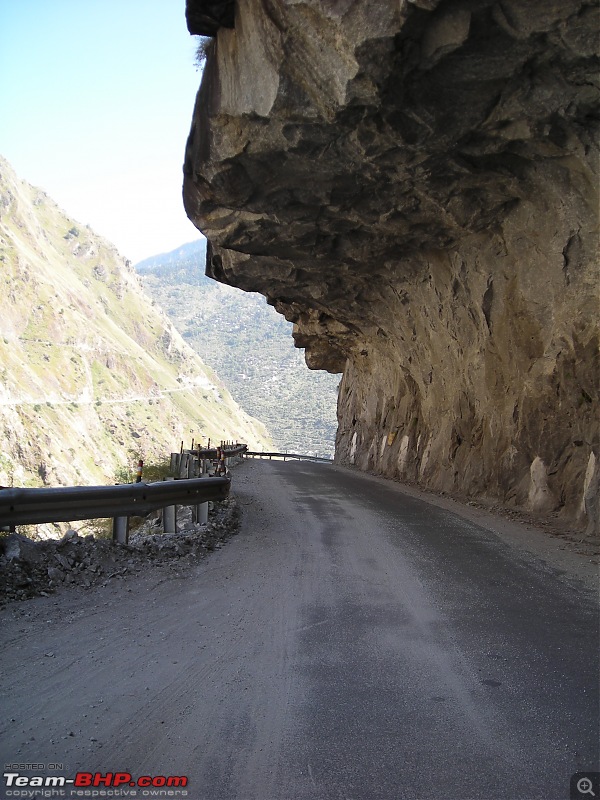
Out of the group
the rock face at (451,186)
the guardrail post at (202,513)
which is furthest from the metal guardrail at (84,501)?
the rock face at (451,186)

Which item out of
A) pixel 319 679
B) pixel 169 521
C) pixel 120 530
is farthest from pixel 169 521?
pixel 319 679

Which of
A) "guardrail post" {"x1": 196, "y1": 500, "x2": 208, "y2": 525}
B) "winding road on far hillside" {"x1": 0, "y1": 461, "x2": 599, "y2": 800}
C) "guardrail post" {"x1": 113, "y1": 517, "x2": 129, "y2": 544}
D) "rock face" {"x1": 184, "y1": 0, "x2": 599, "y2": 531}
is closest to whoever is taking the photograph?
"winding road on far hillside" {"x1": 0, "y1": 461, "x2": 599, "y2": 800}

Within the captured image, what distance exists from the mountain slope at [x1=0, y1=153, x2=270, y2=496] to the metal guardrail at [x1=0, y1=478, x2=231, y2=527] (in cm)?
5281

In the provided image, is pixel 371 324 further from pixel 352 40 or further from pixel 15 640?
pixel 15 640

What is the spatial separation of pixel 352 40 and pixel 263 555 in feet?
21.6

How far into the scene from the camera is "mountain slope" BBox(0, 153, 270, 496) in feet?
251

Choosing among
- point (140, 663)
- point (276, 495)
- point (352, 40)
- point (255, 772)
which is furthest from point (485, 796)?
point (276, 495)

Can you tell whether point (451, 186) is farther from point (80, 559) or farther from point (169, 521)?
point (80, 559)

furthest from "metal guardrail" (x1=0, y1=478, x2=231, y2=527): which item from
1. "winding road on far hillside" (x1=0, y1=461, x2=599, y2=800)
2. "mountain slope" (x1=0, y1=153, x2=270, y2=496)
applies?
"mountain slope" (x1=0, y1=153, x2=270, y2=496)

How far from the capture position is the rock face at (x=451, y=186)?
313 inches

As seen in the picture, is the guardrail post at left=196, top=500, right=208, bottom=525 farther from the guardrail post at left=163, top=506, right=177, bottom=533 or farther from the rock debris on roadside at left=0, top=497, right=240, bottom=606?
the rock debris on roadside at left=0, top=497, right=240, bottom=606

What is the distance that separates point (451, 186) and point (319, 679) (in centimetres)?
1034

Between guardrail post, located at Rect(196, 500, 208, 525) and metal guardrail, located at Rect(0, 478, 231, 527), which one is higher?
metal guardrail, located at Rect(0, 478, 231, 527)

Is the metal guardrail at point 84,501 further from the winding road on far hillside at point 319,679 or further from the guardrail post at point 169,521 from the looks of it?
the winding road on far hillside at point 319,679
